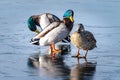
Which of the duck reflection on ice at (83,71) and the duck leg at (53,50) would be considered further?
the duck leg at (53,50)

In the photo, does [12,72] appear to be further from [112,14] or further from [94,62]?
[112,14]

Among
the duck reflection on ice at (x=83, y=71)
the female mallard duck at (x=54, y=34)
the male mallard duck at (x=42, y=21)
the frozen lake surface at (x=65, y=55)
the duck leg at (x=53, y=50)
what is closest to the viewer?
the duck reflection on ice at (x=83, y=71)

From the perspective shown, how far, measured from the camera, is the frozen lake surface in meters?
10.3

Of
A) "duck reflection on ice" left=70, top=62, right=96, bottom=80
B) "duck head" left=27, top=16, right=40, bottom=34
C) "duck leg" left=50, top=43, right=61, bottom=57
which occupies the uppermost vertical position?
"duck head" left=27, top=16, right=40, bottom=34

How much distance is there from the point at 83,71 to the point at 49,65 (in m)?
0.87

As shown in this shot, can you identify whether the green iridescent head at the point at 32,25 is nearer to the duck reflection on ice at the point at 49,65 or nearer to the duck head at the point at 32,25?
→ the duck head at the point at 32,25

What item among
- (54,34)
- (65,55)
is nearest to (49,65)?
(65,55)

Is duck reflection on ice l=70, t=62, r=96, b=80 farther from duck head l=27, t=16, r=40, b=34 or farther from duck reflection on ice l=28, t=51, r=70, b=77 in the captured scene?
duck head l=27, t=16, r=40, b=34

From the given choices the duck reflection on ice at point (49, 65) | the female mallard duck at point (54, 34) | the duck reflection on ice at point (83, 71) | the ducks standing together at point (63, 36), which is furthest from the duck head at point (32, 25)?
the duck reflection on ice at point (83, 71)

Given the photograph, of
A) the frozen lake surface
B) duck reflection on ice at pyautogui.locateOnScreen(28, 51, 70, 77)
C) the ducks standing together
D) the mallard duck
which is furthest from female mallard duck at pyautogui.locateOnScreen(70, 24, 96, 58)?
the mallard duck

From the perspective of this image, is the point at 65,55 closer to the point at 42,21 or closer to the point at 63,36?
the point at 63,36

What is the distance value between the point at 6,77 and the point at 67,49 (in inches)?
141

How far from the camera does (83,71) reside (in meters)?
10.6

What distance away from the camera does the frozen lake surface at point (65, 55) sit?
1034 cm
